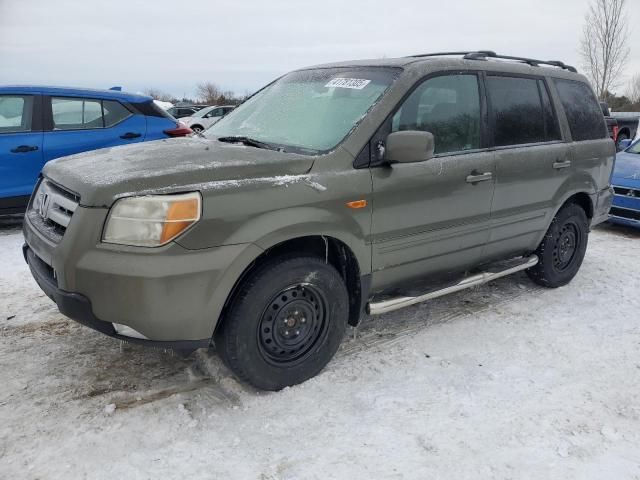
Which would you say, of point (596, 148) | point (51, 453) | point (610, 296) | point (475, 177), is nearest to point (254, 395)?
point (51, 453)

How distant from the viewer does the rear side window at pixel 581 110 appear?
4.47 meters

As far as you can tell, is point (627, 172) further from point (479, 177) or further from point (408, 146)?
point (408, 146)

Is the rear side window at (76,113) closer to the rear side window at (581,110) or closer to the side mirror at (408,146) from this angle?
the side mirror at (408,146)

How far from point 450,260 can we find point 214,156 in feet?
5.82

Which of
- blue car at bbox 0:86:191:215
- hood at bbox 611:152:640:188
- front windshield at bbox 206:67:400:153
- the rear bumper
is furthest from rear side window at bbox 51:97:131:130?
hood at bbox 611:152:640:188

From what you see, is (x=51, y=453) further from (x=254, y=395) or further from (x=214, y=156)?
(x=214, y=156)

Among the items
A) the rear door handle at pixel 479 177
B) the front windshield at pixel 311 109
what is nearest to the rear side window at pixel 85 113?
the front windshield at pixel 311 109

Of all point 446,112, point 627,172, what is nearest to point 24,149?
point 446,112

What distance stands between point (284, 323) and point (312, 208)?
2.13 ft

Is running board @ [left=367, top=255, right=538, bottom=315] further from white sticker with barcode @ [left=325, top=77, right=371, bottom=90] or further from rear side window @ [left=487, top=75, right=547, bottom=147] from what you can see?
white sticker with barcode @ [left=325, top=77, right=371, bottom=90]

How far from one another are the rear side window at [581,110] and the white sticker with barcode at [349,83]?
1.97 m

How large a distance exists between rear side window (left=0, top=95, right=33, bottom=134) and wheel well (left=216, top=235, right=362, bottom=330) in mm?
4581

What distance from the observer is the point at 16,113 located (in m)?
6.05

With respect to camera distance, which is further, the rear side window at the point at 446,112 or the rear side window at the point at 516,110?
the rear side window at the point at 516,110
